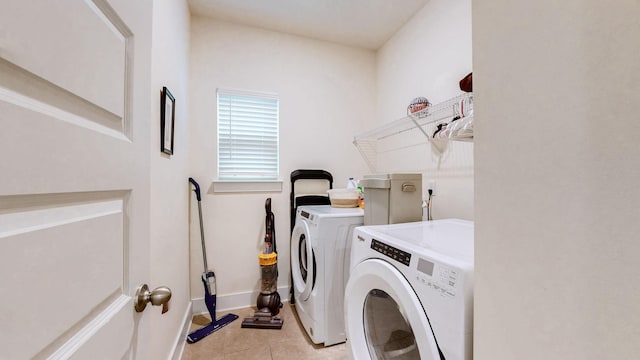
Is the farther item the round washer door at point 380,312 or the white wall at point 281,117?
the white wall at point 281,117

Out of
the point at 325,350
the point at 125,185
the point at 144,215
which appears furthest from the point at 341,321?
the point at 125,185

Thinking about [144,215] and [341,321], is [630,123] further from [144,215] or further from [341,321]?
[341,321]

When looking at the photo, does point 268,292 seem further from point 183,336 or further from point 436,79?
point 436,79

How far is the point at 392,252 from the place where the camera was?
0.93 metres

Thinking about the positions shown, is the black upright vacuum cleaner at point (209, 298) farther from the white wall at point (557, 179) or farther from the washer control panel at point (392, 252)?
the white wall at point (557, 179)

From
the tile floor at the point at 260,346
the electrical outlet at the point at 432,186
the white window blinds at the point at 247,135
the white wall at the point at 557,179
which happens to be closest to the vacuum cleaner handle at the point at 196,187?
the white window blinds at the point at 247,135

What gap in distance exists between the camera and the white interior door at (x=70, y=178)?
0.95 ft

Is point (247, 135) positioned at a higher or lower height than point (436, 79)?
lower

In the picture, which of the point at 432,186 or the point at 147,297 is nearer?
the point at 147,297

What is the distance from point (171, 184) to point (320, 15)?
6.15 feet

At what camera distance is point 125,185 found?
0.54 m

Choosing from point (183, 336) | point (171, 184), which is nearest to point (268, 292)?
point (183, 336)

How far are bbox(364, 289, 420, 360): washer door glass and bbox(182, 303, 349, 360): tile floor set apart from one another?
701mm

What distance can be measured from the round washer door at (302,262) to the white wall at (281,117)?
0.95 ft
